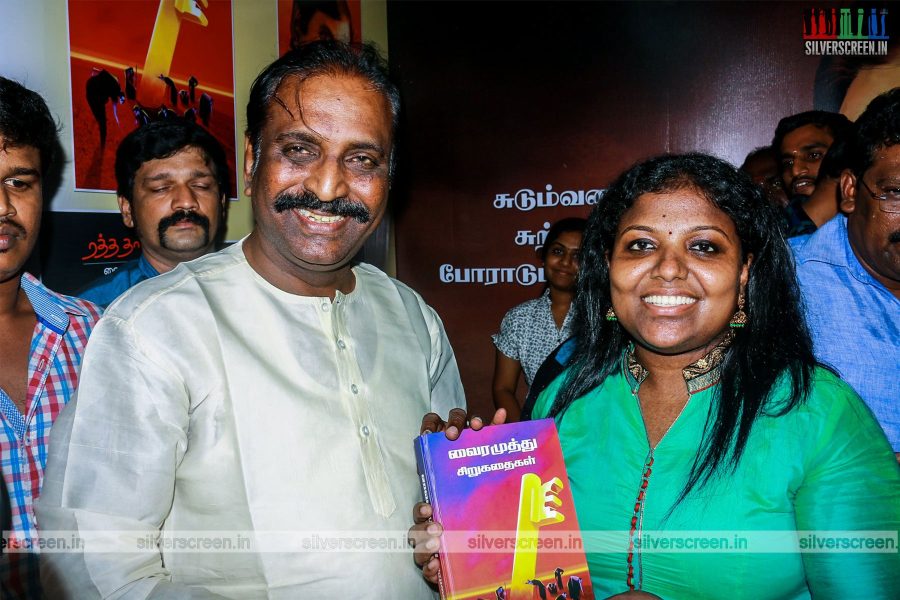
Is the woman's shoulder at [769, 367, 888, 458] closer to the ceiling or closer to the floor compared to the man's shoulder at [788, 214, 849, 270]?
closer to the floor

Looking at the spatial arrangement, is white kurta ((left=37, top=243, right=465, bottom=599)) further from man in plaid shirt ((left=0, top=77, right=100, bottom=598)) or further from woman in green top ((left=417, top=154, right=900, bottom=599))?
man in plaid shirt ((left=0, top=77, right=100, bottom=598))

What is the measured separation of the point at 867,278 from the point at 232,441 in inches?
86.7

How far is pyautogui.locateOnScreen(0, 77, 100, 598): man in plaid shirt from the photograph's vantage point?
178cm

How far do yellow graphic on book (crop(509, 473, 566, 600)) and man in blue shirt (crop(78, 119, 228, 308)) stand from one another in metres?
2.06

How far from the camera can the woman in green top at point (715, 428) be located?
1.50 meters

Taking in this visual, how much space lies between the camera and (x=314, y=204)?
5.52 feet

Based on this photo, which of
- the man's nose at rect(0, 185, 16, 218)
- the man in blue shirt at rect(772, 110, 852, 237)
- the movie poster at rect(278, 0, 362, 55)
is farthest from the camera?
the movie poster at rect(278, 0, 362, 55)

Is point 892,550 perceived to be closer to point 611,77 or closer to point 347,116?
point 347,116

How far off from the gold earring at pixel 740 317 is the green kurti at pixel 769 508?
0.20 metres

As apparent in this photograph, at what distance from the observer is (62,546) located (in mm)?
1360

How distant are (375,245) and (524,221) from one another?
1.25 metres

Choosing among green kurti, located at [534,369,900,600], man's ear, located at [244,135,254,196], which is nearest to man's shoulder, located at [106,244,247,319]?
man's ear, located at [244,135,254,196]

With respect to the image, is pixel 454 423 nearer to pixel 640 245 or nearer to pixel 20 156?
pixel 640 245

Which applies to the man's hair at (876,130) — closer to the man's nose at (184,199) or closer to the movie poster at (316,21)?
the man's nose at (184,199)
